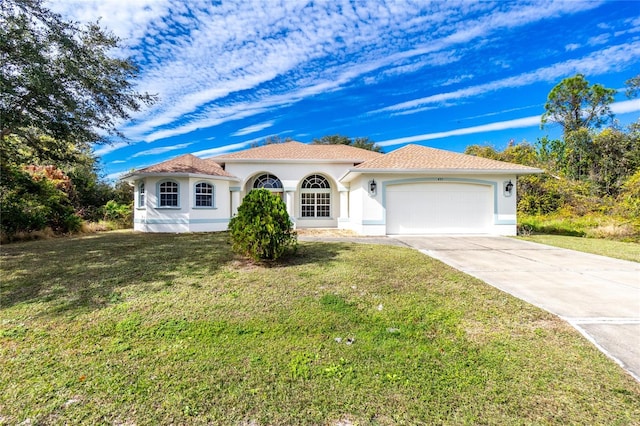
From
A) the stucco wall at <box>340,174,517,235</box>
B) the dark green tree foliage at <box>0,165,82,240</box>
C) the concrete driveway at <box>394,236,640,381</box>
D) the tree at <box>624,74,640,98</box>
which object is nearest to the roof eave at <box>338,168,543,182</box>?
the stucco wall at <box>340,174,517,235</box>

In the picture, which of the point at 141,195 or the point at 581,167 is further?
the point at 581,167

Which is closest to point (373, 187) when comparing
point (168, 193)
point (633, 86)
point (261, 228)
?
point (261, 228)

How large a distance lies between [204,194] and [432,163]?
37.9ft

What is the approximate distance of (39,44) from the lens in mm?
8086

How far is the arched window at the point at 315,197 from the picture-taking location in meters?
17.3

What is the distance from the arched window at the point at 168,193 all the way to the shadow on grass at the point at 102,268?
5.02 meters

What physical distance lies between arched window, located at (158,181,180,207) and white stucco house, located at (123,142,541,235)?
0.05m

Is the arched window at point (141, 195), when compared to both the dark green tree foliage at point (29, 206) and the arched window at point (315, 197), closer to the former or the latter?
the dark green tree foliage at point (29, 206)

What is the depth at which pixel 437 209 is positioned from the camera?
13180mm

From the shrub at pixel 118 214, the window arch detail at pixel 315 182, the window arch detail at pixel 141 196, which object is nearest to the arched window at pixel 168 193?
the window arch detail at pixel 141 196

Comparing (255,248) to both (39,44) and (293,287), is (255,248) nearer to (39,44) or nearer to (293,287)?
(293,287)

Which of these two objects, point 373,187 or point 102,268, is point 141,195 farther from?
point 373,187

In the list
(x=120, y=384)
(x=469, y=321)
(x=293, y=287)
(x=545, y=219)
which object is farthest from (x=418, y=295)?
(x=545, y=219)

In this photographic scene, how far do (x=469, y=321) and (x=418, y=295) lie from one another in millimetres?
1007
